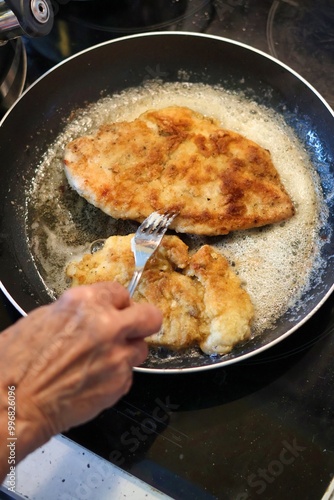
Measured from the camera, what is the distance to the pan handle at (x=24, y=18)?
1310 millimetres

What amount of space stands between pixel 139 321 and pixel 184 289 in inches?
20.1

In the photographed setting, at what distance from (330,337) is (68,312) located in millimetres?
849

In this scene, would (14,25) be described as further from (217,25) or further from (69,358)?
(69,358)

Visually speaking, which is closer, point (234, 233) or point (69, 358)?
point (69, 358)

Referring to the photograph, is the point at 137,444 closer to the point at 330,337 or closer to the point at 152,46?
the point at 330,337

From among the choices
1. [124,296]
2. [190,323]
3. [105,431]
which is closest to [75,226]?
[190,323]

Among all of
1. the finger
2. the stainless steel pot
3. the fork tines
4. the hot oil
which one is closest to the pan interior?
the hot oil

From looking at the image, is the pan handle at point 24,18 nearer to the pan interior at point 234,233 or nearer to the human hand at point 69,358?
the pan interior at point 234,233

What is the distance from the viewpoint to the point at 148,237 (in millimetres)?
1287

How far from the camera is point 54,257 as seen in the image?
1408 mm

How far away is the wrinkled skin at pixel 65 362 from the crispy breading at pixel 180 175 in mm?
646

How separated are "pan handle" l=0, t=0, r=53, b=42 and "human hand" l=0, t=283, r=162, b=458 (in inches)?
36.9

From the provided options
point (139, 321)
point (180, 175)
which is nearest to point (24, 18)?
point (180, 175)

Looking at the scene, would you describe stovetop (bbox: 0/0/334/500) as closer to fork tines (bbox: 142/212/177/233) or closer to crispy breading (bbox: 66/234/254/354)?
crispy breading (bbox: 66/234/254/354)
